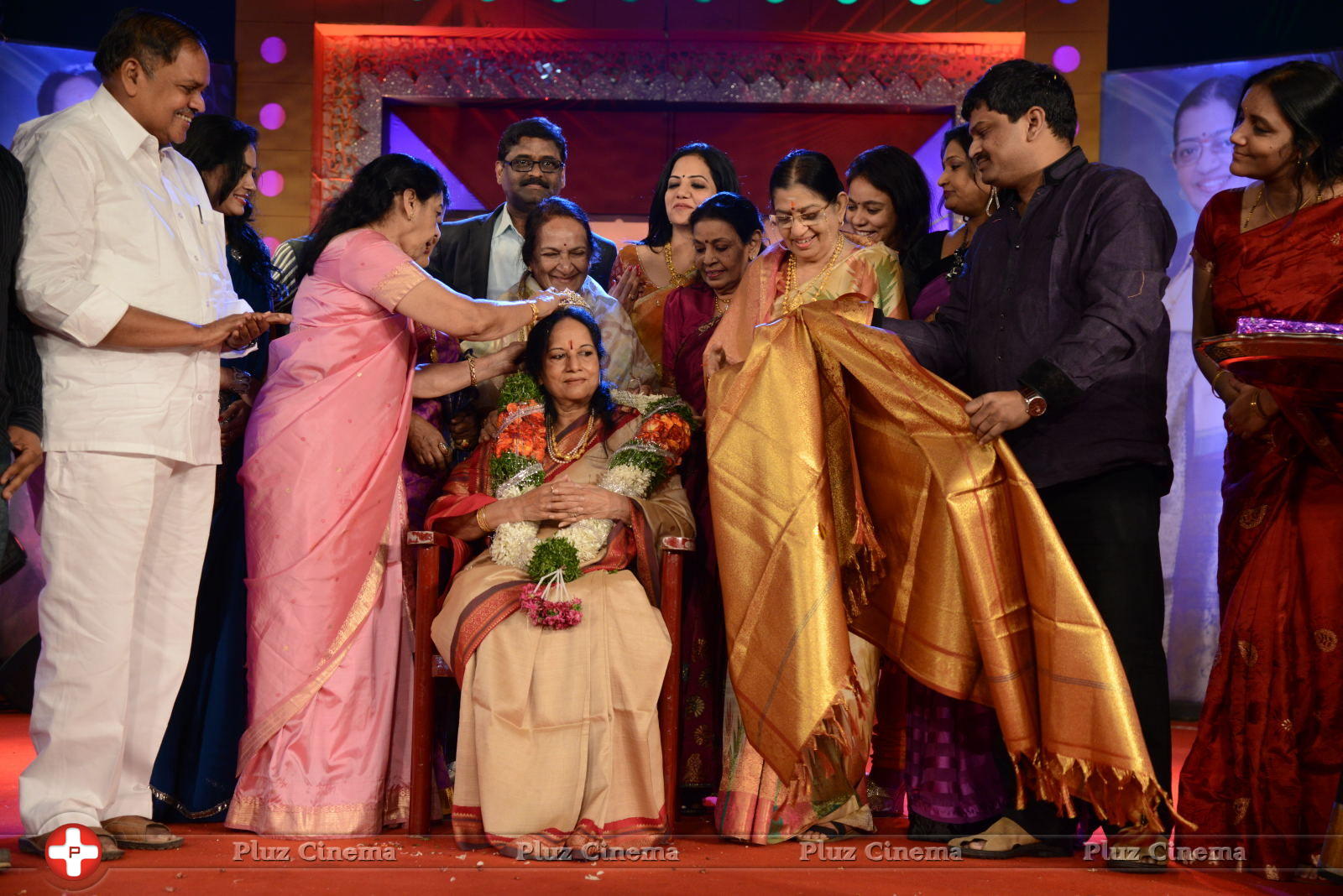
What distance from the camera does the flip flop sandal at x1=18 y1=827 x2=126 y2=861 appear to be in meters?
3.10

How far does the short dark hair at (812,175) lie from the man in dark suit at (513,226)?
1.05m

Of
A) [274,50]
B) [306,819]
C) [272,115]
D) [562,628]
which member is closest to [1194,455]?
[562,628]

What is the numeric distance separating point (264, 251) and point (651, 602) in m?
1.69

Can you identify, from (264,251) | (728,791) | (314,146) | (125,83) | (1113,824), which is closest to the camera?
(1113,824)

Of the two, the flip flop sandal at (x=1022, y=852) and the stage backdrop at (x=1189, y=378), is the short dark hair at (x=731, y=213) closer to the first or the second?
the flip flop sandal at (x=1022, y=852)

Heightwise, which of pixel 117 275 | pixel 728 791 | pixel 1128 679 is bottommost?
pixel 728 791

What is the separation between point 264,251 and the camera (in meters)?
4.21

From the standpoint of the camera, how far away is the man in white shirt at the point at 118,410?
3.17m

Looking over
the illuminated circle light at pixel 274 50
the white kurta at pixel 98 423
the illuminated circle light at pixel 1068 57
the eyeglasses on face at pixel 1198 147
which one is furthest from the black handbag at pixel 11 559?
the illuminated circle light at pixel 1068 57

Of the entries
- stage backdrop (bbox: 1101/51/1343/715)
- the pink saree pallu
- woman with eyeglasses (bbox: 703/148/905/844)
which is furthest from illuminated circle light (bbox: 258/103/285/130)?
stage backdrop (bbox: 1101/51/1343/715)

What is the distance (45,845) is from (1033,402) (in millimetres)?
2527

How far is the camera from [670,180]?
4.89 meters

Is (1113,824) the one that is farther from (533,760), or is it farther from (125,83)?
(125,83)

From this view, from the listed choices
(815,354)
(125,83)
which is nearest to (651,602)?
(815,354)
